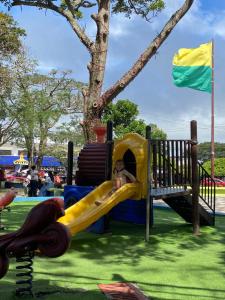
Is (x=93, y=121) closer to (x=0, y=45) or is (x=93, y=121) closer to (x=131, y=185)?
(x=131, y=185)

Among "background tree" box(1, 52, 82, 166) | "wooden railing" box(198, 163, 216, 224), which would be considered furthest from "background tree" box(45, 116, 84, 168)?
"wooden railing" box(198, 163, 216, 224)

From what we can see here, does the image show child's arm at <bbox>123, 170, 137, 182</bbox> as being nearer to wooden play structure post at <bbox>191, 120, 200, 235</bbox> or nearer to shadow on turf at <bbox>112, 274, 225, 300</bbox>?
wooden play structure post at <bbox>191, 120, 200, 235</bbox>

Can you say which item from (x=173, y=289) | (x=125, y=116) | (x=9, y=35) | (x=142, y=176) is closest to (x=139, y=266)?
(x=173, y=289)

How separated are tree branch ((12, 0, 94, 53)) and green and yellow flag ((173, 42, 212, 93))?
6173 millimetres

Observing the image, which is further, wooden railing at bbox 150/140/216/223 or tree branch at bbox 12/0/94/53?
tree branch at bbox 12/0/94/53

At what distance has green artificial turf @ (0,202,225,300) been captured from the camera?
5309 millimetres

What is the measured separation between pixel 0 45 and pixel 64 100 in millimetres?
14993

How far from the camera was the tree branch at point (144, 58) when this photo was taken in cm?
1038

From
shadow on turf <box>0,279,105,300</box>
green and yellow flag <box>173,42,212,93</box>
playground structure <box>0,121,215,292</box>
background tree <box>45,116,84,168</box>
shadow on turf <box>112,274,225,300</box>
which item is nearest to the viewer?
shadow on turf <box>0,279,105,300</box>

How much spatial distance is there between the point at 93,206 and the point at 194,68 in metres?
10.6

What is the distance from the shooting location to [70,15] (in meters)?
11.1

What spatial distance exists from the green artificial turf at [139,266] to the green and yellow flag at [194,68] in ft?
25.9

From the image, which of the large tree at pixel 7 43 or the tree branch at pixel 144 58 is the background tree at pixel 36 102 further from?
the tree branch at pixel 144 58

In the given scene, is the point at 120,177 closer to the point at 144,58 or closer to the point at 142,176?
the point at 142,176
